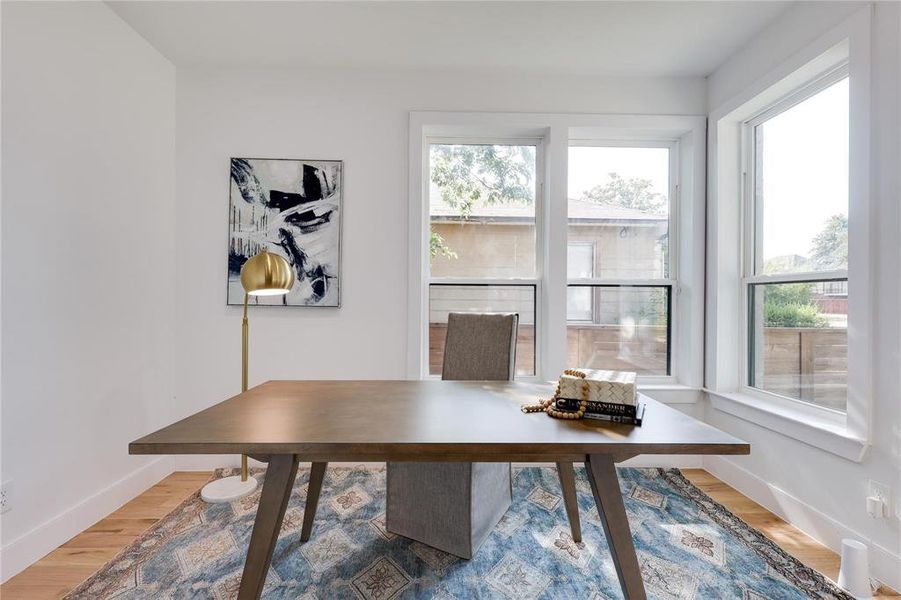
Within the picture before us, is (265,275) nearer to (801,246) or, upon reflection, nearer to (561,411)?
(561,411)

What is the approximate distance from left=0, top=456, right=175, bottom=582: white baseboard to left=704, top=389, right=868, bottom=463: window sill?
343cm

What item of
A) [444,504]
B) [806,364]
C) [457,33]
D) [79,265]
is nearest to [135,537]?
[79,265]

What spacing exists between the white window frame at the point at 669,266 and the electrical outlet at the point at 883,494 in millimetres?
1227

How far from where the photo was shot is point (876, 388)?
1.67 m

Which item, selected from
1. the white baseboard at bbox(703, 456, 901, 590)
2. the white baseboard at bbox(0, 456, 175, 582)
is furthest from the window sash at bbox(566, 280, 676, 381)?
the white baseboard at bbox(0, 456, 175, 582)

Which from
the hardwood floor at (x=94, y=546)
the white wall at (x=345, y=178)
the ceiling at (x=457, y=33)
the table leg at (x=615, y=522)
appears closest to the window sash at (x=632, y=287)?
the white wall at (x=345, y=178)

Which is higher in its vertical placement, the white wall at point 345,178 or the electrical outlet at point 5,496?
the white wall at point 345,178

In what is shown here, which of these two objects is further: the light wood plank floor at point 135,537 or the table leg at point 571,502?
the table leg at point 571,502

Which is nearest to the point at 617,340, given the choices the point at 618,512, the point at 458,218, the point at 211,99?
the point at 458,218

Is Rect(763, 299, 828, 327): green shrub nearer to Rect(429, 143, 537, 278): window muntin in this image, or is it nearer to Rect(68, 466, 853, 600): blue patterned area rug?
Rect(68, 466, 853, 600): blue patterned area rug

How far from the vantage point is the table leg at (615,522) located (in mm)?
1113

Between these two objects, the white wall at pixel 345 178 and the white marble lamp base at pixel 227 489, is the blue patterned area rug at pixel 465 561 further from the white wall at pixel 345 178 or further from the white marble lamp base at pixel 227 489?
the white wall at pixel 345 178

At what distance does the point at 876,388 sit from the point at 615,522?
141 cm

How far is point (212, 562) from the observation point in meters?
1.69
